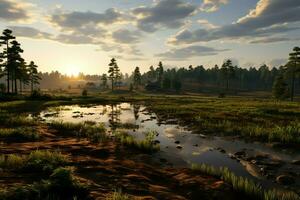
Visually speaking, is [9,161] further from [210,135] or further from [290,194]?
[210,135]

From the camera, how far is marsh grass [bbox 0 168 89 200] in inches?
328

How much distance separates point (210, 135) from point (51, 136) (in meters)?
13.8

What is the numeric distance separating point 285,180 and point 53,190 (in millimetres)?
10247

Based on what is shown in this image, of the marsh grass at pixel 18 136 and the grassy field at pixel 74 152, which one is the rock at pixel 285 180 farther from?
the marsh grass at pixel 18 136

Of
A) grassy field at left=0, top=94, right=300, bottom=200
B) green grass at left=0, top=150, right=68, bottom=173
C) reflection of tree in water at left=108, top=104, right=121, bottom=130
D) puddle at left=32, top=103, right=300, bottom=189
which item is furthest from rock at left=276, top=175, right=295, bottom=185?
reflection of tree in water at left=108, top=104, right=121, bottom=130

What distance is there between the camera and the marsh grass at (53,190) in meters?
8.34

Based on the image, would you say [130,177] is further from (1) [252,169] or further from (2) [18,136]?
(2) [18,136]

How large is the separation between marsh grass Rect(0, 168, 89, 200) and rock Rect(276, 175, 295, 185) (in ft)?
29.3

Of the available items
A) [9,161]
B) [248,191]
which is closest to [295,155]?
[248,191]

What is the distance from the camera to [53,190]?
9078 millimetres

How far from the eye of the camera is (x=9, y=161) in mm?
12297

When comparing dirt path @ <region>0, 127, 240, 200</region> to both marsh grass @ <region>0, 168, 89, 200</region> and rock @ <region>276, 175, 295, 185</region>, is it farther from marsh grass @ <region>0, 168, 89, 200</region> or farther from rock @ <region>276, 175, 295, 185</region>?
rock @ <region>276, 175, 295, 185</region>

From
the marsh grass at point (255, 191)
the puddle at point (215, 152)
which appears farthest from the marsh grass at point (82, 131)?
the marsh grass at point (255, 191)

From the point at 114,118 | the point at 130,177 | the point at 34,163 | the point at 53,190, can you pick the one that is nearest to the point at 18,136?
the point at 34,163
